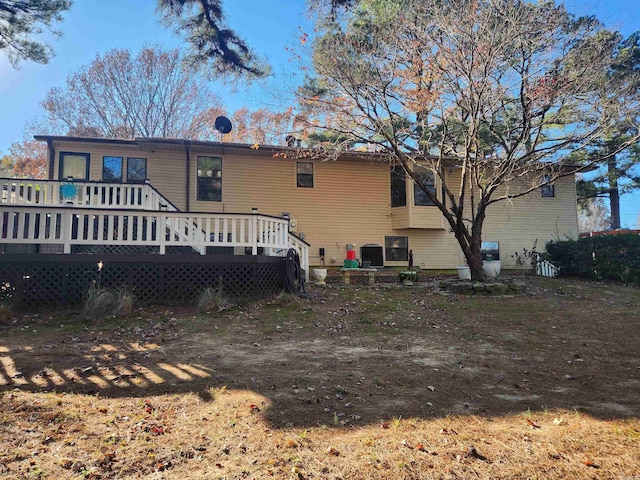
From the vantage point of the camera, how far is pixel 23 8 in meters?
7.54

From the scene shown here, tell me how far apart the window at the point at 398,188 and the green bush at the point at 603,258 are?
5.91 meters

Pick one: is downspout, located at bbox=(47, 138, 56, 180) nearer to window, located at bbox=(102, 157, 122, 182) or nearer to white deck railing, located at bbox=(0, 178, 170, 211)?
window, located at bbox=(102, 157, 122, 182)

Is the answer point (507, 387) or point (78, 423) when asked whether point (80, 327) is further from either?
point (507, 387)

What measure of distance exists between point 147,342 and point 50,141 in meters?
9.58

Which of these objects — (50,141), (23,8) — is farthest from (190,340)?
(50,141)

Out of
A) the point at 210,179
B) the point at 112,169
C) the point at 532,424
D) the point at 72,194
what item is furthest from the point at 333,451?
the point at 112,169

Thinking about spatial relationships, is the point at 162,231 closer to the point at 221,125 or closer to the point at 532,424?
the point at 221,125

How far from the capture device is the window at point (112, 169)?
484 inches

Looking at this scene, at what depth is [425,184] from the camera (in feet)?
46.3

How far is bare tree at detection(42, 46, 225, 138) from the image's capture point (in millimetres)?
22750

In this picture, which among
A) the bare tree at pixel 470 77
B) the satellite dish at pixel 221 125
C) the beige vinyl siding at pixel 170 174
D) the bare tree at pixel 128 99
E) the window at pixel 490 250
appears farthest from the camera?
the bare tree at pixel 128 99

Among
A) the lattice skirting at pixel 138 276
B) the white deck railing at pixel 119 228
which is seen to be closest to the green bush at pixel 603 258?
the white deck railing at pixel 119 228

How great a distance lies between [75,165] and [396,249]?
35.5ft

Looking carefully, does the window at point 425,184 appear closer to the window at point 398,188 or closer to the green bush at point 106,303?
the window at point 398,188
